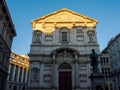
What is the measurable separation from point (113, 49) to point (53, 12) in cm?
1976

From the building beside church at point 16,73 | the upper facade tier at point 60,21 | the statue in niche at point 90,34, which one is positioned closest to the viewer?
the statue in niche at point 90,34

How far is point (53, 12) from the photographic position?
1205 inches

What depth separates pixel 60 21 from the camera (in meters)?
29.7

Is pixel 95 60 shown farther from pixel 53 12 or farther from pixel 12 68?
pixel 12 68

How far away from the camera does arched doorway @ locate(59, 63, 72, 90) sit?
2519 centimetres

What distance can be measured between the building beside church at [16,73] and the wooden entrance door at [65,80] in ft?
64.8

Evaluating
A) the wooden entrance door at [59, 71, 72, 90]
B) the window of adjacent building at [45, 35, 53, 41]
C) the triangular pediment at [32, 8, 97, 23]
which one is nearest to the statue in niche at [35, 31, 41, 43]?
the window of adjacent building at [45, 35, 53, 41]

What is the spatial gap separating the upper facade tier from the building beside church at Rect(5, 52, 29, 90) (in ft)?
55.8

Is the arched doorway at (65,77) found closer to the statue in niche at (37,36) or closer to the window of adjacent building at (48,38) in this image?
the window of adjacent building at (48,38)

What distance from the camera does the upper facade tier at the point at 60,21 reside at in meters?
29.4

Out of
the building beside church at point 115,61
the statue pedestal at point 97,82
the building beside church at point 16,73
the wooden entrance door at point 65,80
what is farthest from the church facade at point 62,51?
the building beside church at point 16,73

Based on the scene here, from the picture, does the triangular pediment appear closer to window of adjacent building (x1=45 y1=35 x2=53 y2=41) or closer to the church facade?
the church facade

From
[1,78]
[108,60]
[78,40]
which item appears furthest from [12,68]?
[108,60]

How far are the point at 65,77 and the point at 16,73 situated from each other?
23.0m
